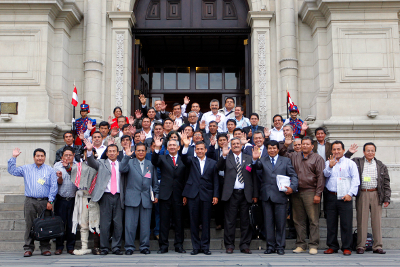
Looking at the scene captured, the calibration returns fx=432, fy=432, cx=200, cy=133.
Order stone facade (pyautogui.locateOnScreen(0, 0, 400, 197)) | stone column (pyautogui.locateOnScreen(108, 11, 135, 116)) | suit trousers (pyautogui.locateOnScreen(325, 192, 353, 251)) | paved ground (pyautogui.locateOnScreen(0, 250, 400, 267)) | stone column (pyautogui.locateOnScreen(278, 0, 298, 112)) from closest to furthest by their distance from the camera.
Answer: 1. paved ground (pyautogui.locateOnScreen(0, 250, 400, 267))
2. suit trousers (pyautogui.locateOnScreen(325, 192, 353, 251))
3. stone facade (pyautogui.locateOnScreen(0, 0, 400, 197))
4. stone column (pyautogui.locateOnScreen(278, 0, 298, 112))
5. stone column (pyautogui.locateOnScreen(108, 11, 135, 116))

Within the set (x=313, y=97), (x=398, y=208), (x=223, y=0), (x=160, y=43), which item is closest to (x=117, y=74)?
(x=160, y=43)

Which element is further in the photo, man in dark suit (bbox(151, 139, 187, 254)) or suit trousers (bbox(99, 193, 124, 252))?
man in dark suit (bbox(151, 139, 187, 254))

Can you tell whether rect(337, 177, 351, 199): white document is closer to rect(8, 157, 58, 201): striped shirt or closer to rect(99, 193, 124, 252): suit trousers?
rect(99, 193, 124, 252): suit trousers

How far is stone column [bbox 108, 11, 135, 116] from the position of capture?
12.3m

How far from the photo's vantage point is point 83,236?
7.80 m

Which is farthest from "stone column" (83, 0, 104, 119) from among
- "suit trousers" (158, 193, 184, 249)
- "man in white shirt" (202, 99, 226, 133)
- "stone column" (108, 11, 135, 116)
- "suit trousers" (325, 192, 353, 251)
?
"suit trousers" (325, 192, 353, 251)

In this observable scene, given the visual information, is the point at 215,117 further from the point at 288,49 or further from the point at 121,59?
the point at 121,59

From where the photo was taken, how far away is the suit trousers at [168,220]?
777 cm

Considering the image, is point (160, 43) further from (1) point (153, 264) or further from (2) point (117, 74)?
(1) point (153, 264)

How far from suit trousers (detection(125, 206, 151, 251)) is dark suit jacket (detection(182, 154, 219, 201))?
2.65 ft

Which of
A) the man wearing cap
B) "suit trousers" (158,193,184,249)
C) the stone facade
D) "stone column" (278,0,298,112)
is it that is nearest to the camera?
"suit trousers" (158,193,184,249)

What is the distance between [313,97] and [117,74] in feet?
18.2

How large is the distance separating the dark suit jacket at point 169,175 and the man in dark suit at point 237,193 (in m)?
0.74

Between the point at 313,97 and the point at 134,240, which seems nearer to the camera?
the point at 134,240
